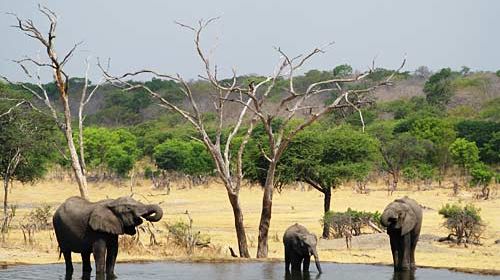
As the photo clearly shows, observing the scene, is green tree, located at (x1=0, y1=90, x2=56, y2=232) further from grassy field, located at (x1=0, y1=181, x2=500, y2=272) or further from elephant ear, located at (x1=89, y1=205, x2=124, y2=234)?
elephant ear, located at (x1=89, y1=205, x2=124, y2=234)

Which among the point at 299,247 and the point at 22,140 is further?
the point at 22,140

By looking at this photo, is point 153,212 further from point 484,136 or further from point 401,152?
point 484,136

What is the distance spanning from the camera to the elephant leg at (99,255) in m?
17.1

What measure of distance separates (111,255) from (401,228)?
641 cm

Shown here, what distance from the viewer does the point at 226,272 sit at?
18.8 metres

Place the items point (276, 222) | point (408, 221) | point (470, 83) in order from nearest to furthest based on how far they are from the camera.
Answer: point (408, 221) < point (276, 222) < point (470, 83)

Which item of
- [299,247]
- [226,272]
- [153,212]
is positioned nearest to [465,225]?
[299,247]

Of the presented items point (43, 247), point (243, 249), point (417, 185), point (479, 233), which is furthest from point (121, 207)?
point (417, 185)

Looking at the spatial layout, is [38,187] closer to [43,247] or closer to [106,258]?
[43,247]

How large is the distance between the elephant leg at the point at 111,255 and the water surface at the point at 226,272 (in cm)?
36

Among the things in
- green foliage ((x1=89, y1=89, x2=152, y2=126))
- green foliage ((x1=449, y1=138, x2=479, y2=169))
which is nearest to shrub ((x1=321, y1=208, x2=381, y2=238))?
green foliage ((x1=449, y1=138, x2=479, y2=169))

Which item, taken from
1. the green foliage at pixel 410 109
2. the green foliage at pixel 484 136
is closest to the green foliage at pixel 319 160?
the green foliage at pixel 484 136

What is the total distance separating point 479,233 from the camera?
1114 inches

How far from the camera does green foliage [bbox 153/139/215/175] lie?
209 feet
